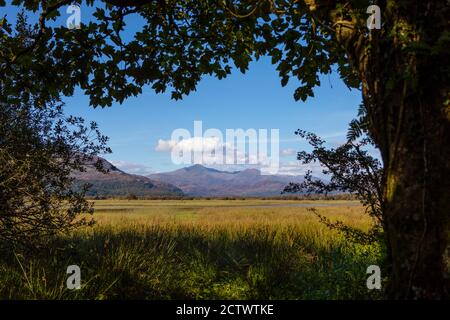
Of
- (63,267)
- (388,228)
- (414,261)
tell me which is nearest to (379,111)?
(388,228)

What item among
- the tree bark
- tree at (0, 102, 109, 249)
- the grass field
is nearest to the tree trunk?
the tree bark

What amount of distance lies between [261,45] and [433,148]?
17.9 ft

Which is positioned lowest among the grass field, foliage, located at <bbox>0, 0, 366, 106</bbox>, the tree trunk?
the grass field

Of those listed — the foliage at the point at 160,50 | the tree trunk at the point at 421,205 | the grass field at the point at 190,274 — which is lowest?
the grass field at the point at 190,274

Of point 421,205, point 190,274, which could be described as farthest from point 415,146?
point 190,274

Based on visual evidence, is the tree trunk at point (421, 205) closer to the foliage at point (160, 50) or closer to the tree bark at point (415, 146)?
the tree bark at point (415, 146)

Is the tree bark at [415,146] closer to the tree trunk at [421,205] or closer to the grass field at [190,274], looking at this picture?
the tree trunk at [421,205]

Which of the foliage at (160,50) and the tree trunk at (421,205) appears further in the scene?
the foliage at (160,50)

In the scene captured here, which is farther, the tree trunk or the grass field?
the grass field

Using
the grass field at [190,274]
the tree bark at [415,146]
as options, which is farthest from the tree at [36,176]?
the tree bark at [415,146]

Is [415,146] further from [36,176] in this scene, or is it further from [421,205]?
[36,176]

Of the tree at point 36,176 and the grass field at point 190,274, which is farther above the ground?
the tree at point 36,176

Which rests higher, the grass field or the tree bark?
the tree bark

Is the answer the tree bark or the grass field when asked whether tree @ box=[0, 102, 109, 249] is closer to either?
the grass field
